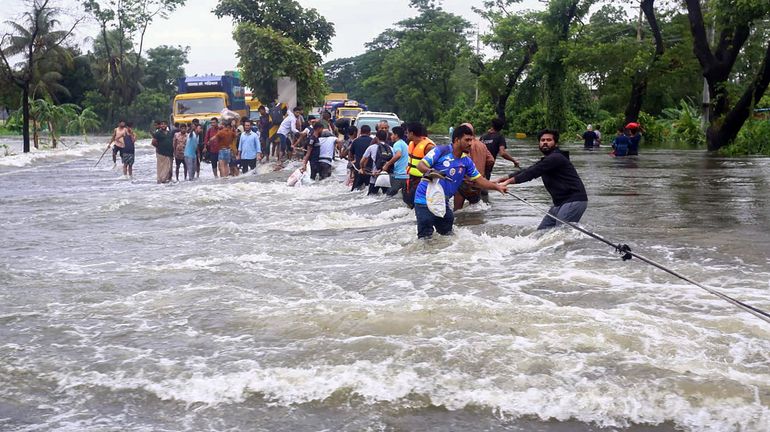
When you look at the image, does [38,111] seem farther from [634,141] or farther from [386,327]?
[386,327]

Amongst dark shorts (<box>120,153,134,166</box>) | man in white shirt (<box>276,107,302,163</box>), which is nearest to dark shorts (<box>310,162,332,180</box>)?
man in white shirt (<box>276,107,302,163</box>)

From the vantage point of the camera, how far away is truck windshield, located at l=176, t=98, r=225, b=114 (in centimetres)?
3406

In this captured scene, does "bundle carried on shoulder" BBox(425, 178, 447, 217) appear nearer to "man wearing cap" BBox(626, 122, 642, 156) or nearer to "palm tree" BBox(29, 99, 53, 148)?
"man wearing cap" BBox(626, 122, 642, 156)

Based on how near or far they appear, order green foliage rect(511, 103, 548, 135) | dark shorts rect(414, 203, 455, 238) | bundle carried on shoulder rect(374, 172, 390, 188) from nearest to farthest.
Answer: dark shorts rect(414, 203, 455, 238)
bundle carried on shoulder rect(374, 172, 390, 188)
green foliage rect(511, 103, 548, 135)

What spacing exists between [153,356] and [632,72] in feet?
97.4

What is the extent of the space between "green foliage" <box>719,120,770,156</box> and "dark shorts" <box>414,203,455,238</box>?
20538 millimetres

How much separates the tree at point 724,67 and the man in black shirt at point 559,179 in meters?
14.3

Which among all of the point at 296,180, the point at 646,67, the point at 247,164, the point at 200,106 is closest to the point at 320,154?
the point at 296,180

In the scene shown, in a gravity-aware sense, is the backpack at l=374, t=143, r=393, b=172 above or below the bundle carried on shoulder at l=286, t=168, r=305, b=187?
above

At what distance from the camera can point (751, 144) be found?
28.3m

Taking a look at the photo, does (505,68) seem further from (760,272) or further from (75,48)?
(760,272)

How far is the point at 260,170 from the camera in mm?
23281

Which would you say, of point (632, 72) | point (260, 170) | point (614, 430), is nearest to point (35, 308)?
point (614, 430)

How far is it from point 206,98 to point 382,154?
2077cm
